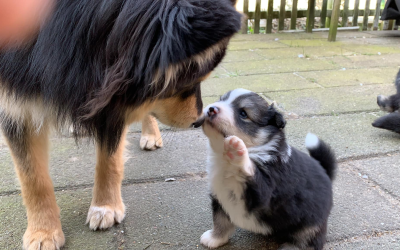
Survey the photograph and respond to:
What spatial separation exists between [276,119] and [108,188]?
3.41 ft

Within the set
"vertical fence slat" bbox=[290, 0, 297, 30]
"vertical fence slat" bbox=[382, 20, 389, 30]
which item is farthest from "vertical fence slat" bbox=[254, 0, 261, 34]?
"vertical fence slat" bbox=[382, 20, 389, 30]

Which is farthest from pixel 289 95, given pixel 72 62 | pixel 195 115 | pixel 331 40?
pixel 331 40

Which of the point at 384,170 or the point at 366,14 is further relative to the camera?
the point at 366,14

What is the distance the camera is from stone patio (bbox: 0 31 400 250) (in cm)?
169

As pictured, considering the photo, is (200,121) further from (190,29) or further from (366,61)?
(366,61)

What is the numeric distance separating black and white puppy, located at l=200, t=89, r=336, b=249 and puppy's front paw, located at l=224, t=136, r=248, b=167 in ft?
0.15

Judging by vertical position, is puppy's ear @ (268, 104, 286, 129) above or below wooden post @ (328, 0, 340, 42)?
above

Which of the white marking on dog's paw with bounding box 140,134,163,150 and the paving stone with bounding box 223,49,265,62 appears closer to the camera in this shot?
the white marking on dog's paw with bounding box 140,134,163,150

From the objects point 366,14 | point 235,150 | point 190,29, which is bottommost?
point 366,14

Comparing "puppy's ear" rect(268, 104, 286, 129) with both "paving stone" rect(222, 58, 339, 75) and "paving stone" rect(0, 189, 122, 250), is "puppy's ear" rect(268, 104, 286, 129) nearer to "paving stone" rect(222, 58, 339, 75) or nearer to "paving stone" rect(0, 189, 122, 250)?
"paving stone" rect(0, 189, 122, 250)

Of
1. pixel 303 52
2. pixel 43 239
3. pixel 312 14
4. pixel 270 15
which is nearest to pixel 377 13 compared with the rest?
pixel 312 14

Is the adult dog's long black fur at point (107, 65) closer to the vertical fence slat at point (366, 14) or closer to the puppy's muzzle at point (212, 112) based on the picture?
the puppy's muzzle at point (212, 112)

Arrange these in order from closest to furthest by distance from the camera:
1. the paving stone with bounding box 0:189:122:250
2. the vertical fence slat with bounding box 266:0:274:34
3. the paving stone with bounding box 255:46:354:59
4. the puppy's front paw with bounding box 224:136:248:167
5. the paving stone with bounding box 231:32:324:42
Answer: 1. the puppy's front paw with bounding box 224:136:248:167
2. the paving stone with bounding box 0:189:122:250
3. the paving stone with bounding box 255:46:354:59
4. the paving stone with bounding box 231:32:324:42
5. the vertical fence slat with bounding box 266:0:274:34

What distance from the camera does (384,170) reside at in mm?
2236
